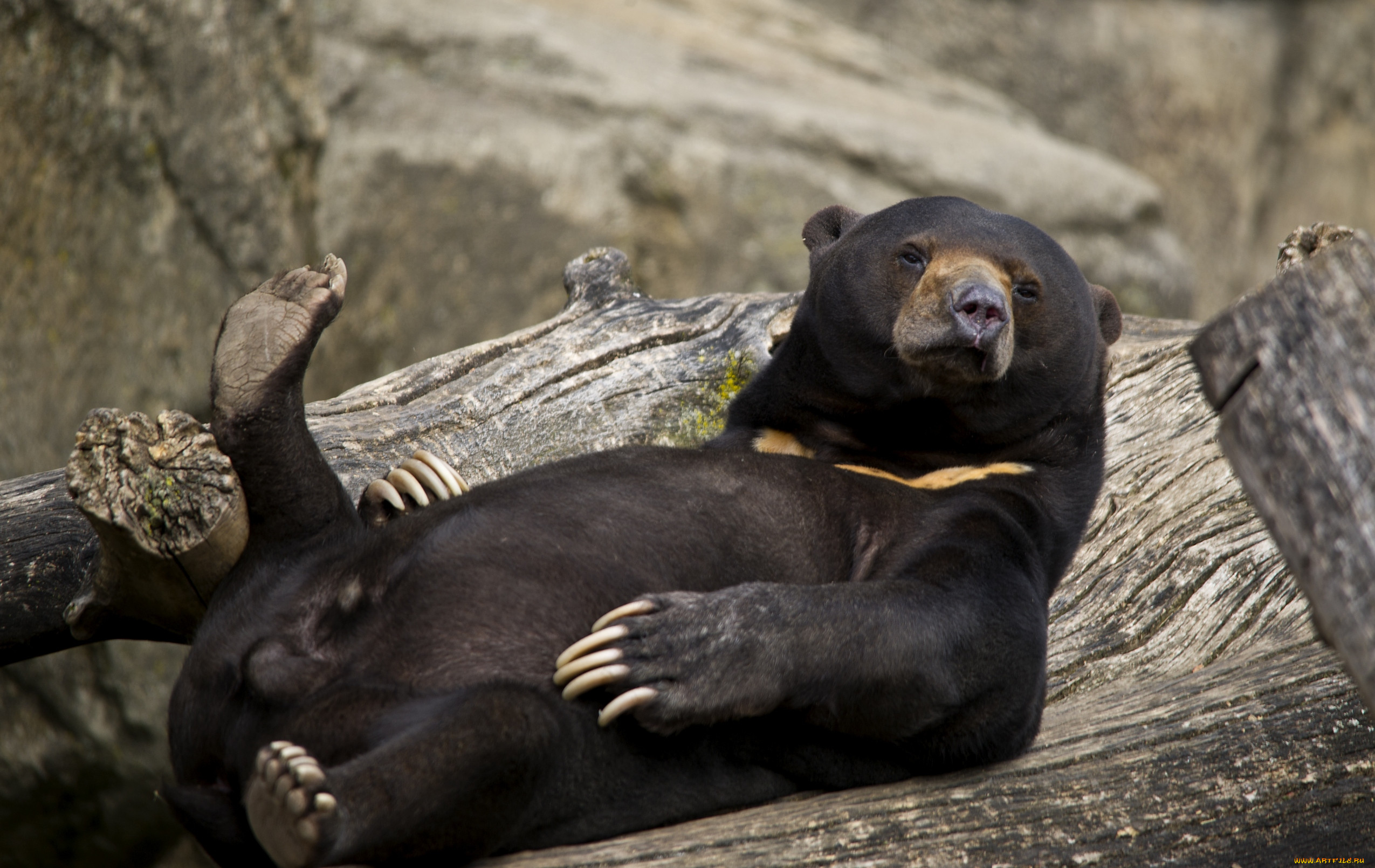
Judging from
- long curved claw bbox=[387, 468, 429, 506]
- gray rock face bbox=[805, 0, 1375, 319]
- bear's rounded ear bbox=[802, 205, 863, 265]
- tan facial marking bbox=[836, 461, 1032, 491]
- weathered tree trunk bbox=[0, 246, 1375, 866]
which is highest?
gray rock face bbox=[805, 0, 1375, 319]

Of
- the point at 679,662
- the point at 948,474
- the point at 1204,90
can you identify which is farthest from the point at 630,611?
the point at 1204,90

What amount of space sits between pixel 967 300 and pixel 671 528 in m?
0.96

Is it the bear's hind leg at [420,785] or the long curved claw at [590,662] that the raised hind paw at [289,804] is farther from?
the long curved claw at [590,662]

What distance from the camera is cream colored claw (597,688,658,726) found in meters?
2.29

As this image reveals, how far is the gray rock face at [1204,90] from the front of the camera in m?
11.3

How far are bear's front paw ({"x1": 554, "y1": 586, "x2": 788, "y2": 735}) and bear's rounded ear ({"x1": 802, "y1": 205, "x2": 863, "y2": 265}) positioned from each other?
1809mm

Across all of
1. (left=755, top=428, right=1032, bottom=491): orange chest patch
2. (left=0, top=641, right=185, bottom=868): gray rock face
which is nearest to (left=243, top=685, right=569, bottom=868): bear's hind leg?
(left=755, top=428, right=1032, bottom=491): orange chest patch

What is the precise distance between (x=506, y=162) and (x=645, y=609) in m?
5.78

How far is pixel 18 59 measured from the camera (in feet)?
17.0

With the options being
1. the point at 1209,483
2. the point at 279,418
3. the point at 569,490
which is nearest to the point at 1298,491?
the point at 569,490

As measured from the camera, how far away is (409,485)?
10.4ft

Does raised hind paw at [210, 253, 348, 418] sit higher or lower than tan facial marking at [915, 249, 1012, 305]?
lower

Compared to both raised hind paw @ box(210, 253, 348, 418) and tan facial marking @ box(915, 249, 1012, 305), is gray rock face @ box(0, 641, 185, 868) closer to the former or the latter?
raised hind paw @ box(210, 253, 348, 418)

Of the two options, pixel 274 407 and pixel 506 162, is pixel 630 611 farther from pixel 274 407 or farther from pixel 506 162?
pixel 506 162
